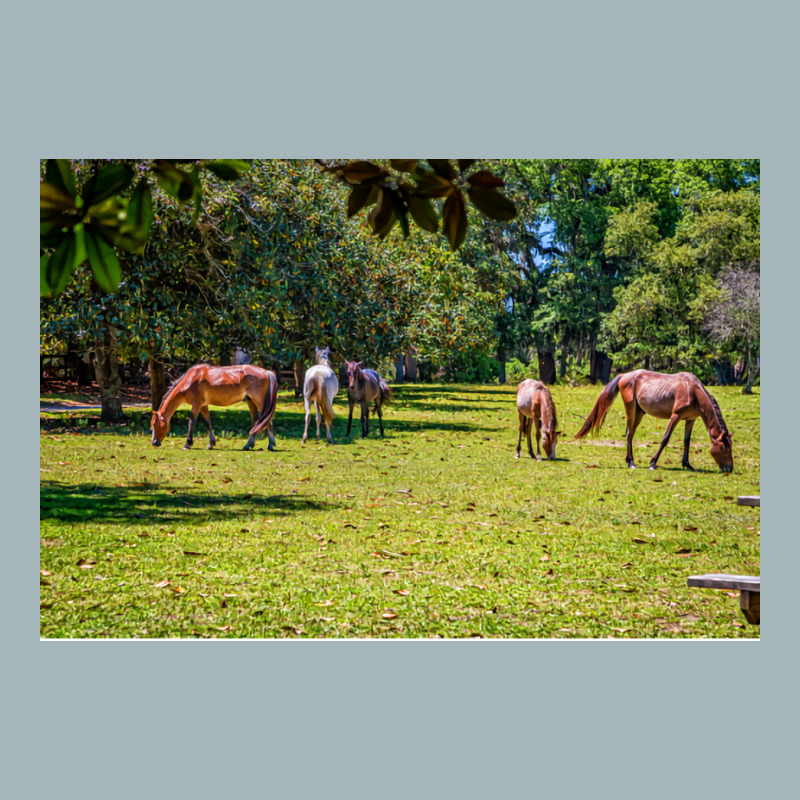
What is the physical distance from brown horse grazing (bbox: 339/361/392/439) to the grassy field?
5.81 ft

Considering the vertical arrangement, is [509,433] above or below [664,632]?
above

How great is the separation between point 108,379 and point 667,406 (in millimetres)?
7568

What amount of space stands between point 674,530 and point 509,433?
4069mm

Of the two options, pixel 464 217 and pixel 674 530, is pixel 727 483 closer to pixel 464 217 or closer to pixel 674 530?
pixel 674 530

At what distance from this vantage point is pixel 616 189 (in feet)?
22.4

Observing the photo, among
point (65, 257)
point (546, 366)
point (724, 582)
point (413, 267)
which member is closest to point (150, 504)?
point (546, 366)

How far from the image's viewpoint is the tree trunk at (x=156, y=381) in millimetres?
11983

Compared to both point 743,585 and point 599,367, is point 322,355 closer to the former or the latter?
point 599,367

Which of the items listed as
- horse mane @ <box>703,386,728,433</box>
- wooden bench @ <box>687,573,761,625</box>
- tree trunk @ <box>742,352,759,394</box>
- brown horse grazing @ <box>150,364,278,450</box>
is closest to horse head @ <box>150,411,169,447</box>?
brown horse grazing @ <box>150,364,278,450</box>

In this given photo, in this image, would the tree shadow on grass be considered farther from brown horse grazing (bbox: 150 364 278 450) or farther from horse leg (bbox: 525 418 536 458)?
horse leg (bbox: 525 418 536 458)

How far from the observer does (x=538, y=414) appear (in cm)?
898

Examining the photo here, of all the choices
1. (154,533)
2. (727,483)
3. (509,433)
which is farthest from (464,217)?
(509,433)

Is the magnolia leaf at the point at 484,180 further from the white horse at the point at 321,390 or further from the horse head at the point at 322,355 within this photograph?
the horse head at the point at 322,355

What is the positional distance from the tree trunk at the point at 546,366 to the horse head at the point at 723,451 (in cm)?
159
